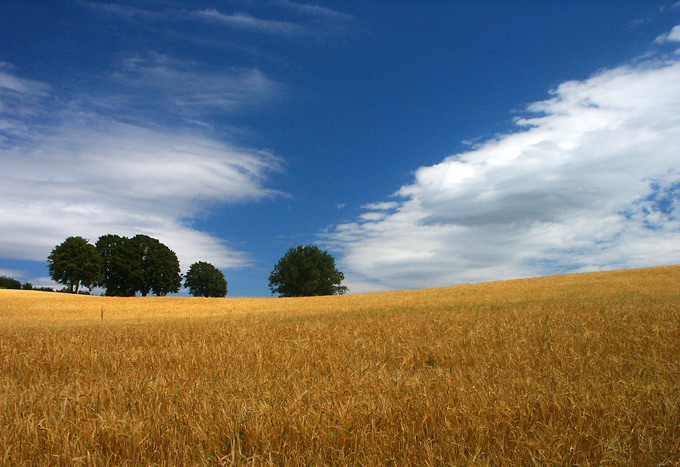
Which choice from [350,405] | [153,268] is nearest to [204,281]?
[153,268]

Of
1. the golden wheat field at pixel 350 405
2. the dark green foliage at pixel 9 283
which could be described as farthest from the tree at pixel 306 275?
the golden wheat field at pixel 350 405

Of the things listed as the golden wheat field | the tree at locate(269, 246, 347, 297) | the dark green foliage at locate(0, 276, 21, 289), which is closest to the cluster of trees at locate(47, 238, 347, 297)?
the tree at locate(269, 246, 347, 297)

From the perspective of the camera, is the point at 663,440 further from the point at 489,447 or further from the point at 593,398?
the point at 489,447

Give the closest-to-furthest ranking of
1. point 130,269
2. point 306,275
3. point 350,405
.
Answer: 1. point 350,405
2. point 130,269
3. point 306,275

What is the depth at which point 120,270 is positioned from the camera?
67062 millimetres

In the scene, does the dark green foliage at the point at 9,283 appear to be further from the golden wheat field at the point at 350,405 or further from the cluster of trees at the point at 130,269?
the golden wheat field at the point at 350,405

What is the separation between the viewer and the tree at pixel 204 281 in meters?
77.3

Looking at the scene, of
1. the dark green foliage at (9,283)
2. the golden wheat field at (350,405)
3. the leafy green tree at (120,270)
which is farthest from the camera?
the dark green foliage at (9,283)

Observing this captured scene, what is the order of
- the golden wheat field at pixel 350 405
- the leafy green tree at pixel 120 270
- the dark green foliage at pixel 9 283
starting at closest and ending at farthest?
1. the golden wheat field at pixel 350 405
2. the leafy green tree at pixel 120 270
3. the dark green foliage at pixel 9 283

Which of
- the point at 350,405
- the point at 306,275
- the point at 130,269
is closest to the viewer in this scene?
the point at 350,405

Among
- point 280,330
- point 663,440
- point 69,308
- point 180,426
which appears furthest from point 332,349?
point 69,308

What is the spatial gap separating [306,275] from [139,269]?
28.1 metres

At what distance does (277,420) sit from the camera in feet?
12.1

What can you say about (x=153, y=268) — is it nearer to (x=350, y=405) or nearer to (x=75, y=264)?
(x=75, y=264)
